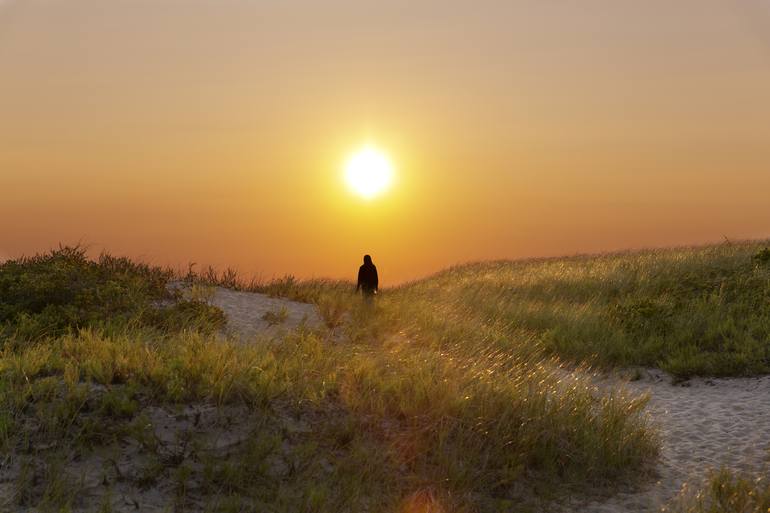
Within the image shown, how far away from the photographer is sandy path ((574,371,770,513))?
26.0 ft

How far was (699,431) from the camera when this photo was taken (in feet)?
33.7

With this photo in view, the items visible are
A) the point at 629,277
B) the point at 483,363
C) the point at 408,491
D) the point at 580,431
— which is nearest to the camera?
the point at 408,491

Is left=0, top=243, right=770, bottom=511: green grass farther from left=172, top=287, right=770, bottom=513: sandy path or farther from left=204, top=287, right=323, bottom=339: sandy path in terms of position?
left=204, top=287, right=323, bottom=339: sandy path

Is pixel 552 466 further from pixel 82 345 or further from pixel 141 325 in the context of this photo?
pixel 141 325

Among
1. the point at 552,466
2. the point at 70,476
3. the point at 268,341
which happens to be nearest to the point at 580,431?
the point at 552,466

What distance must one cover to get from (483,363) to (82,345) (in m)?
5.62

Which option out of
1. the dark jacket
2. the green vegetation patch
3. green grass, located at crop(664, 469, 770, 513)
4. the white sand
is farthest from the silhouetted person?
green grass, located at crop(664, 469, 770, 513)

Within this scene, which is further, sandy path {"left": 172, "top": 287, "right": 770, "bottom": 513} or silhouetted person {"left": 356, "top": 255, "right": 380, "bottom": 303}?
silhouetted person {"left": 356, "top": 255, "right": 380, "bottom": 303}

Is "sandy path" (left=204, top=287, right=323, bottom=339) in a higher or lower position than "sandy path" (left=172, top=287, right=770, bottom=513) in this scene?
higher

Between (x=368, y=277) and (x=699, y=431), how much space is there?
905cm

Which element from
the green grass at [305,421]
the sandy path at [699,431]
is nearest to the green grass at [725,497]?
the sandy path at [699,431]

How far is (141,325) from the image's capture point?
12469 mm

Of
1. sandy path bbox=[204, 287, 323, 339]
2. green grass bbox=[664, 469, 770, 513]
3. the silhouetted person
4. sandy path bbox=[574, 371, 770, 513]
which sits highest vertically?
the silhouetted person

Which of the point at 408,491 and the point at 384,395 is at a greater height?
the point at 384,395
